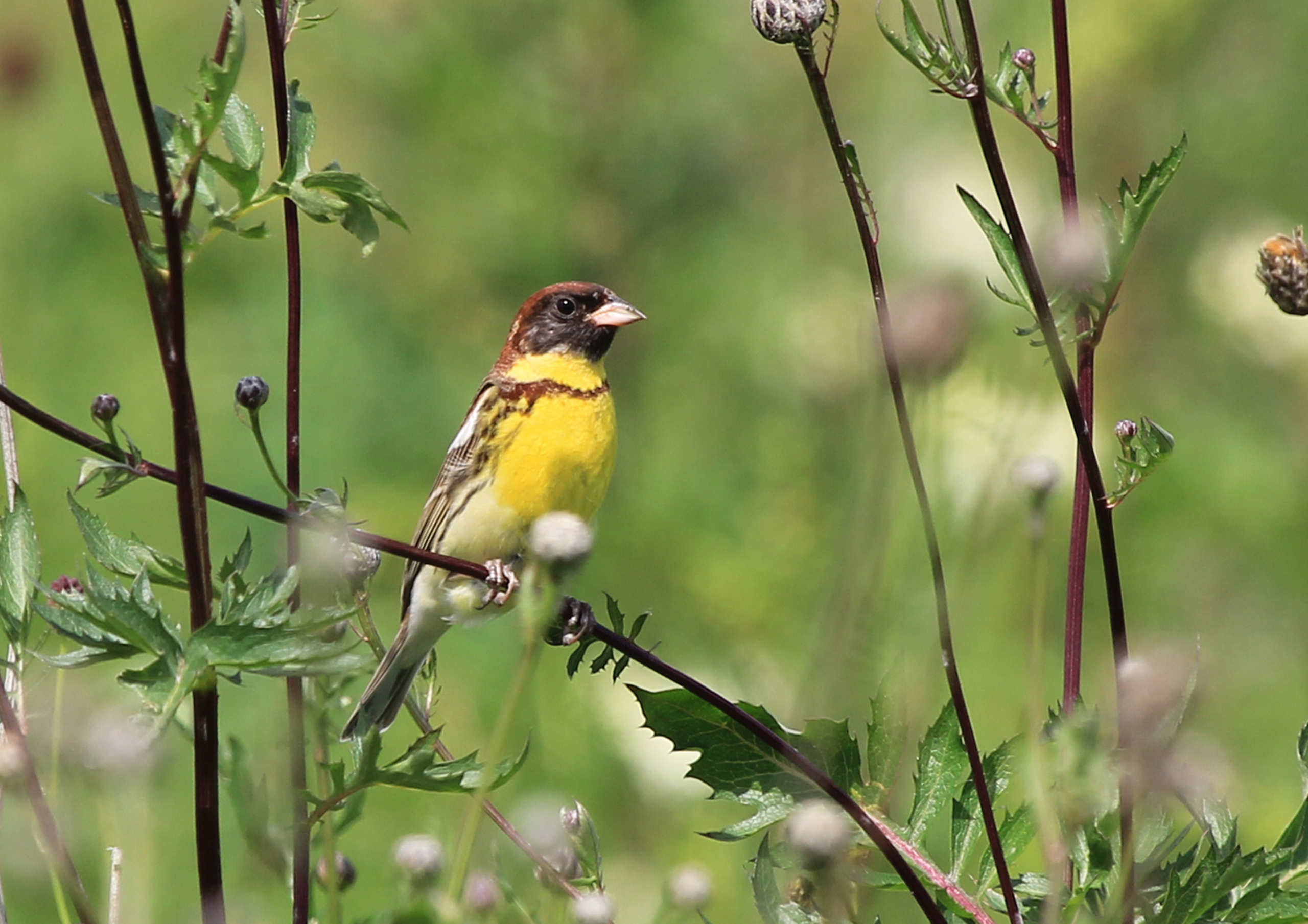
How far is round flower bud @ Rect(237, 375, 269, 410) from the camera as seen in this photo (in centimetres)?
180

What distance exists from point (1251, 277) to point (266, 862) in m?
3.71

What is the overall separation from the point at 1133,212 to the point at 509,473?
1902 mm

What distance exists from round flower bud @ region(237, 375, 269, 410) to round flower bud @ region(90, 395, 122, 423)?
6.8 inches

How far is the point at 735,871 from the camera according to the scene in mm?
3811

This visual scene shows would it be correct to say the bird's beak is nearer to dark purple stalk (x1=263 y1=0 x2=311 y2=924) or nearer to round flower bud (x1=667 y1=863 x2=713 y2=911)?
dark purple stalk (x1=263 y1=0 x2=311 y2=924)

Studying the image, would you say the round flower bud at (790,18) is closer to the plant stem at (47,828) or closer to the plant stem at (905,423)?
the plant stem at (905,423)

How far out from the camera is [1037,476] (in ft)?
5.49

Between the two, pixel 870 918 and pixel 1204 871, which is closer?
pixel 1204 871

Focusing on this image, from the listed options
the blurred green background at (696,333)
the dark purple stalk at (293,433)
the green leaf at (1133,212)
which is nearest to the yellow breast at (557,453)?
the blurred green background at (696,333)

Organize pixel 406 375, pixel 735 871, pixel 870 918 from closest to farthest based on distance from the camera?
pixel 870 918 < pixel 735 871 < pixel 406 375

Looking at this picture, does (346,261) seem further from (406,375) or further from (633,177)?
(633,177)

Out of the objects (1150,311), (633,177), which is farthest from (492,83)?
(1150,311)

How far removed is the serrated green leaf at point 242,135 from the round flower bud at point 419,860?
0.77m

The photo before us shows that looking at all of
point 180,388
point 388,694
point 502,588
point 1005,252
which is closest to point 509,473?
point 388,694
